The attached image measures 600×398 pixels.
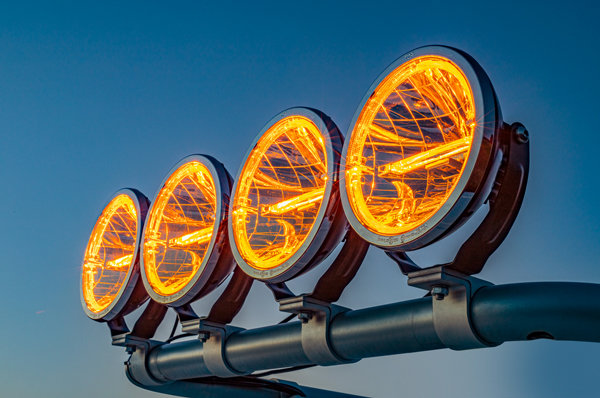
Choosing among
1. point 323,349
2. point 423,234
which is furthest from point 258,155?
point 423,234

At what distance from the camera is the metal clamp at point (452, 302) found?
4.42 meters

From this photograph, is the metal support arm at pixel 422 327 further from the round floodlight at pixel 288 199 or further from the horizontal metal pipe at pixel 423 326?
the round floodlight at pixel 288 199

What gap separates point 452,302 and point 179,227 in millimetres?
3483

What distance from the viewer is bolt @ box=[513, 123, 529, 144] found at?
15.0 feet

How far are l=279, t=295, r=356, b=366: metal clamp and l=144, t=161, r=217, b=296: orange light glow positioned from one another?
1.59 meters

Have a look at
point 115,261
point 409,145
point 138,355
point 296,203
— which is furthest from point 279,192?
point 115,261

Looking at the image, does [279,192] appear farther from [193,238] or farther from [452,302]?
[452,302]

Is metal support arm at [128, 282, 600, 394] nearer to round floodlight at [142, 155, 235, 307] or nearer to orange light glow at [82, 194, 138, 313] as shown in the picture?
round floodlight at [142, 155, 235, 307]

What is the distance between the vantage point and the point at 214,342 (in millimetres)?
6359

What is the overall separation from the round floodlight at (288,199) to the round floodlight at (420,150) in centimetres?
25

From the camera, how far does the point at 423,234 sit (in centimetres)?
450

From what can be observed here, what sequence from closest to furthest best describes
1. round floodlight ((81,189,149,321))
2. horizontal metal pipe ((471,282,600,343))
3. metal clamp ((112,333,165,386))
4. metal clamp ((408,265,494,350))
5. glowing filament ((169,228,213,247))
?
1. horizontal metal pipe ((471,282,600,343))
2. metal clamp ((408,265,494,350))
3. glowing filament ((169,228,213,247))
4. metal clamp ((112,333,165,386))
5. round floodlight ((81,189,149,321))

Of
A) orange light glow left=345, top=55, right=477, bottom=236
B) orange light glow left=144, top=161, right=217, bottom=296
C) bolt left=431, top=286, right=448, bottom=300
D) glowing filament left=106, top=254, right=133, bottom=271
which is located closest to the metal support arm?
bolt left=431, top=286, right=448, bottom=300

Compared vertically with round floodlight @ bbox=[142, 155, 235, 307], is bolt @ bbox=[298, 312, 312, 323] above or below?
below
